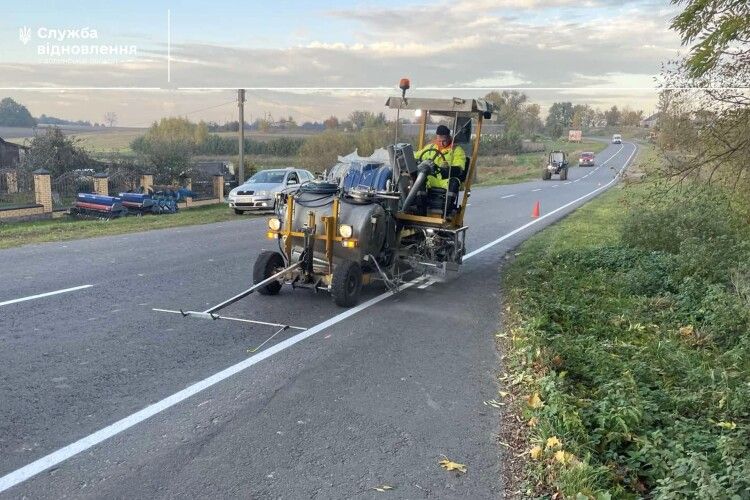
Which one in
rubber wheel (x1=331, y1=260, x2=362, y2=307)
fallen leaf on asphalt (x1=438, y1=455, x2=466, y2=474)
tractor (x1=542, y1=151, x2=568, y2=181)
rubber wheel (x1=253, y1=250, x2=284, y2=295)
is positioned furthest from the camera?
tractor (x1=542, y1=151, x2=568, y2=181)

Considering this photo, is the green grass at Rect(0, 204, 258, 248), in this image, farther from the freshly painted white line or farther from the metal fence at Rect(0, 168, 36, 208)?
the freshly painted white line

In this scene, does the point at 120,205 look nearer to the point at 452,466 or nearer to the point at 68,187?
the point at 68,187

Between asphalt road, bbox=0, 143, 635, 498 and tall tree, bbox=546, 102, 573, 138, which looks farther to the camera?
tall tree, bbox=546, 102, 573, 138

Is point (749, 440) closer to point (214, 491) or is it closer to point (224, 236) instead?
point (214, 491)

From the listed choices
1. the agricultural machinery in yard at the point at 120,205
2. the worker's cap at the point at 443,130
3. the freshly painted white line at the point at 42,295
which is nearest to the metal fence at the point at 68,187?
the agricultural machinery in yard at the point at 120,205

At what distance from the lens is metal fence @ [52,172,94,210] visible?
23286 millimetres

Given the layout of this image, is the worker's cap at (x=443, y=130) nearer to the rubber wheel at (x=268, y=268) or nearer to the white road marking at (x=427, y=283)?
the white road marking at (x=427, y=283)

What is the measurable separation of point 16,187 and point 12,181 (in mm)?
401

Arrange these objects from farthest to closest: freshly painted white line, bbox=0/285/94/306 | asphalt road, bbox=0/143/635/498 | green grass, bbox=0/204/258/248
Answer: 1. green grass, bbox=0/204/258/248
2. freshly painted white line, bbox=0/285/94/306
3. asphalt road, bbox=0/143/635/498

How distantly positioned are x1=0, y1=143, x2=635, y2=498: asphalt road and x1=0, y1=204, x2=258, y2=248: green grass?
481 cm

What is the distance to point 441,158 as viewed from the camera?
1049 cm

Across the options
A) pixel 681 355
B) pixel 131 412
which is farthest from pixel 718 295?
pixel 131 412

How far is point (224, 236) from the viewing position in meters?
15.4

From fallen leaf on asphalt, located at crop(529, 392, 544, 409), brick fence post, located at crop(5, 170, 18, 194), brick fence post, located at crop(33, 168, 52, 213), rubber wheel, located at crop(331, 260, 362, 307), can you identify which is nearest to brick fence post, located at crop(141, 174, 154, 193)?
brick fence post, located at crop(5, 170, 18, 194)
